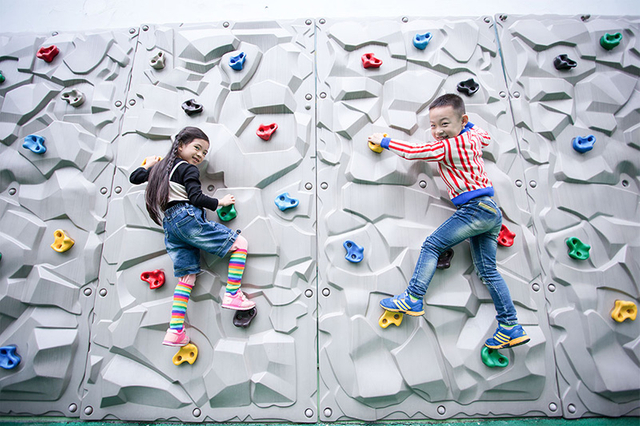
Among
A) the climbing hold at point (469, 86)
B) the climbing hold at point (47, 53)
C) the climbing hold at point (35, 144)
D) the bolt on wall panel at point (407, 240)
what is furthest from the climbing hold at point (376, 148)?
the climbing hold at point (47, 53)

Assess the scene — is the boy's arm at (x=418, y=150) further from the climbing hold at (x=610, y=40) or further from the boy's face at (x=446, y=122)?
the climbing hold at (x=610, y=40)

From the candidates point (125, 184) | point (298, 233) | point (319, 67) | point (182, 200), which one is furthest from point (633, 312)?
point (125, 184)

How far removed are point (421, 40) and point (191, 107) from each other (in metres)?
1.46

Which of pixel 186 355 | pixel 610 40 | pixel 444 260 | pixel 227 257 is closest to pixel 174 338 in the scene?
pixel 186 355

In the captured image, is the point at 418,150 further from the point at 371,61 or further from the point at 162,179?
the point at 162,179

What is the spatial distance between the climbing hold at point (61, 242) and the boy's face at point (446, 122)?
6.79ft

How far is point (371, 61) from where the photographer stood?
1.87m

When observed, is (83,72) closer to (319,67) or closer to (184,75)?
(184,75)

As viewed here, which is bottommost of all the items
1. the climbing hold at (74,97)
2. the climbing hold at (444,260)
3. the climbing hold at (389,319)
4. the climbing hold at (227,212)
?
the climbing hold at (389,319)

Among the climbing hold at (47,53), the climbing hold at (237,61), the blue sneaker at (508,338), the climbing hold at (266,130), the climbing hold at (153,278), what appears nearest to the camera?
the blue sneaker at (508,338)

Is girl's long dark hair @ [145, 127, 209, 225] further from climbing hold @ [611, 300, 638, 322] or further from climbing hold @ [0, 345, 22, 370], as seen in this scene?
climbing hold @ [611, 300, 638, 322]

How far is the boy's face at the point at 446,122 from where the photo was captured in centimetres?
154

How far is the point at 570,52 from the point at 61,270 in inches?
131

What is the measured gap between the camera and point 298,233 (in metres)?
1.68
